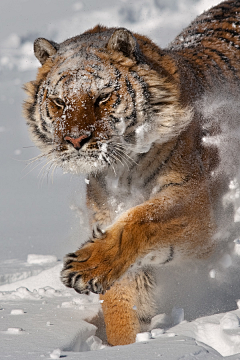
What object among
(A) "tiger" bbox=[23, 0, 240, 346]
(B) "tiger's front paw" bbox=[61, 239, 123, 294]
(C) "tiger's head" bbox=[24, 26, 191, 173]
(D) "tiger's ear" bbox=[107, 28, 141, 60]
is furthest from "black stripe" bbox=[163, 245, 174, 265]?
(D) "tiger's ear" bbox=[107, 28, 141, 60]

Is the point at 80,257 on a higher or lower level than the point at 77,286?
higher

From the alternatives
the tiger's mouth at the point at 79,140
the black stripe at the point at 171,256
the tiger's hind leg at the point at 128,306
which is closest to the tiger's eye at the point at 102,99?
the tiger's mouth at the point at 79,140

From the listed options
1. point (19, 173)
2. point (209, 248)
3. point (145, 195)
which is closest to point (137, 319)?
point (209, 248)

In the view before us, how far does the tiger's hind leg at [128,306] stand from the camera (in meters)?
2.86

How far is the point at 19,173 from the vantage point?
7812 mm

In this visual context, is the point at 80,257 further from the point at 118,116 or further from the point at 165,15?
the point at 165,15

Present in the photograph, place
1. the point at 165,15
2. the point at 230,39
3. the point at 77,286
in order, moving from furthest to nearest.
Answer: the point at 165,15 < the point at 230,39 < the point at 77,286

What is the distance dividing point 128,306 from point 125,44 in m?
1.74

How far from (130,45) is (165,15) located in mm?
3810

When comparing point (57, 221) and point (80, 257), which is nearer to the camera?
point (80, 257)

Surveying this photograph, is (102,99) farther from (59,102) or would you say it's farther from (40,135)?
(40,135)

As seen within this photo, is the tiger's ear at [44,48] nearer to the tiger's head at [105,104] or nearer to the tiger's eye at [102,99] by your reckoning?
the tiger's head at [105,104]

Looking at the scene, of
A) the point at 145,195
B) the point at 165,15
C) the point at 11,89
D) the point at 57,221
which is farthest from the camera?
the point at 11,89

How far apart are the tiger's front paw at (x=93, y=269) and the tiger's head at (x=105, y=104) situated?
579 millimetres
